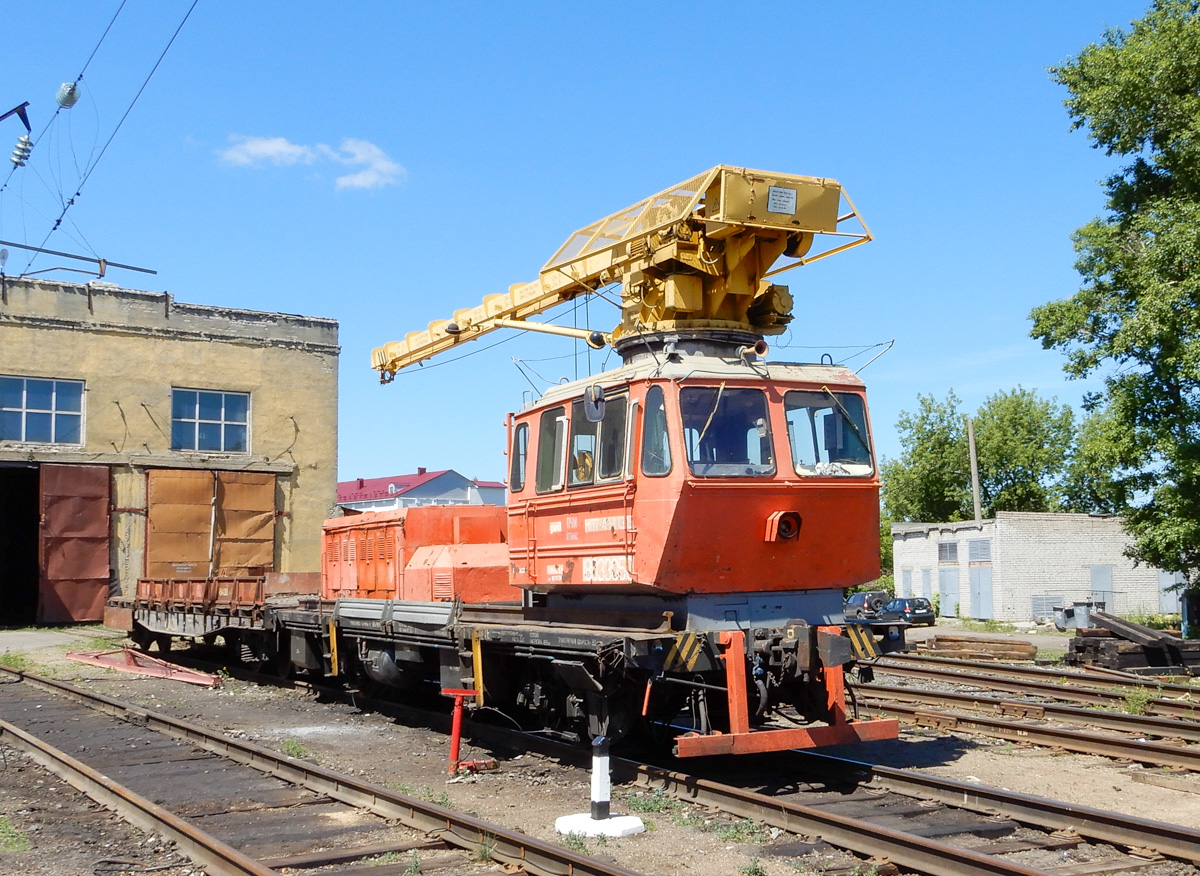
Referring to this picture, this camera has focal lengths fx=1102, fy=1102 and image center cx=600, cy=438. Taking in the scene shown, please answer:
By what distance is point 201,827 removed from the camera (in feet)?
25.9

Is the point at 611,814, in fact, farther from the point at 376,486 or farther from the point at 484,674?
the point at 376,486

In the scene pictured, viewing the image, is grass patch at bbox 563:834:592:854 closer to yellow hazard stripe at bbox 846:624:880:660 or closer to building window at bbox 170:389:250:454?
yellow hazard stripe at bbox 846:624:880:660

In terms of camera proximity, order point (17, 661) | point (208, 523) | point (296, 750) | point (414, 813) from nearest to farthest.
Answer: point (414, 813) < point (296, 750) < point (17, 661) < point (208, 523)

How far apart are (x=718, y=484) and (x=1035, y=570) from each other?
2973cm

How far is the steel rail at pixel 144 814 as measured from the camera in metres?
6.67

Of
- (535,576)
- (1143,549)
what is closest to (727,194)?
(535,576)

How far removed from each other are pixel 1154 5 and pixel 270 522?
2411 centimetres

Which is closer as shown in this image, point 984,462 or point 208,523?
point 208,523

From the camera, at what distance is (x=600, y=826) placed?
761 cm

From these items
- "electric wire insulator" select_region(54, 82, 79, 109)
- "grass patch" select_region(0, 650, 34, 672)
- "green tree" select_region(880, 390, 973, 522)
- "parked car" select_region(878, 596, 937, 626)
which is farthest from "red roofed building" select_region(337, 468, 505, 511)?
"electric wire insulator" select_region(54, 82, 79, 109)

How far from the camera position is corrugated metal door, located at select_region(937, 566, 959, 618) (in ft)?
123

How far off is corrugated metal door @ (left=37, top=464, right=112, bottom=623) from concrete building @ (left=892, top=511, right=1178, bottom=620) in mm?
26271

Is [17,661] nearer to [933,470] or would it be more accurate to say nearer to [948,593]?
[948,593]

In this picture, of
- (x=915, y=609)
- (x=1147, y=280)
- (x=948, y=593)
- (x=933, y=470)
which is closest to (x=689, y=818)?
(x=1147, y=280)
